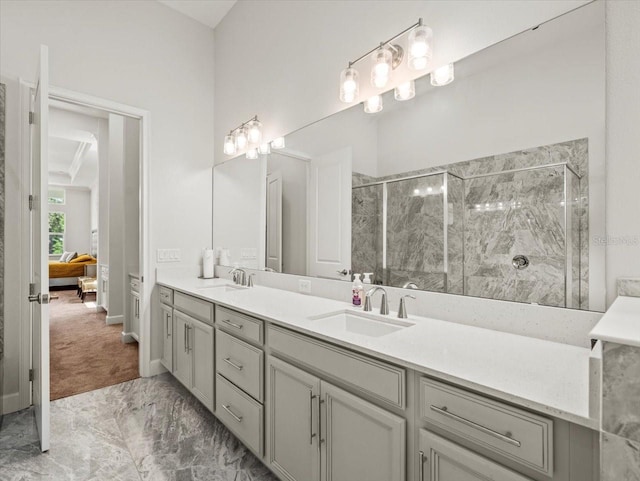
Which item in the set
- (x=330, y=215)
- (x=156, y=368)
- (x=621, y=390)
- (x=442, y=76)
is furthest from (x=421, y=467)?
(x=156, y=368)

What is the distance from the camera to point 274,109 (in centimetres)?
259

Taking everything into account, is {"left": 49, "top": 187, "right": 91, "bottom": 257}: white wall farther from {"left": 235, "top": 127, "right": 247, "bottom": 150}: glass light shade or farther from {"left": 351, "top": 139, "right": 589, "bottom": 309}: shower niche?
{"left": 351, "top": 139, "right": 589, "bottom": 309}: shower niche

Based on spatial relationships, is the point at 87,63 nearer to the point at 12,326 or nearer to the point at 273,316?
the point at 12,326

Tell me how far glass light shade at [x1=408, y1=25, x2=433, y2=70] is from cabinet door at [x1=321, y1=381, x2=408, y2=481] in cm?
145

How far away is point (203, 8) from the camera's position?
3.11m

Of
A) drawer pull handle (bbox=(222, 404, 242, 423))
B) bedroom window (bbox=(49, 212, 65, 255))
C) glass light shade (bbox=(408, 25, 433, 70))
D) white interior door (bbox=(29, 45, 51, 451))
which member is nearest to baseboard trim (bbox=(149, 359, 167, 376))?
white interior door (bbox=(29, 45, 51, 451))

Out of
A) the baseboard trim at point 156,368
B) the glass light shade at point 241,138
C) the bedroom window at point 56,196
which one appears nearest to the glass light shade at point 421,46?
the glass light shade at point 241,138

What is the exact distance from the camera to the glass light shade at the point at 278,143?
2473 millimetres

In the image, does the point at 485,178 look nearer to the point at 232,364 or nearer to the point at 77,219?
the point at 232,364

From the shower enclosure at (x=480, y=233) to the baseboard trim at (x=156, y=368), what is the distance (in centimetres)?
225

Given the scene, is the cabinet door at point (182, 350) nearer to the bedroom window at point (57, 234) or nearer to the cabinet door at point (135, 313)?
the cabinet door at point (135, 313)

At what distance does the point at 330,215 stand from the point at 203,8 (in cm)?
256

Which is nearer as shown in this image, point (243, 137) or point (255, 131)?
point (255, 131)

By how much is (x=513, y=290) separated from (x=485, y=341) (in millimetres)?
253
